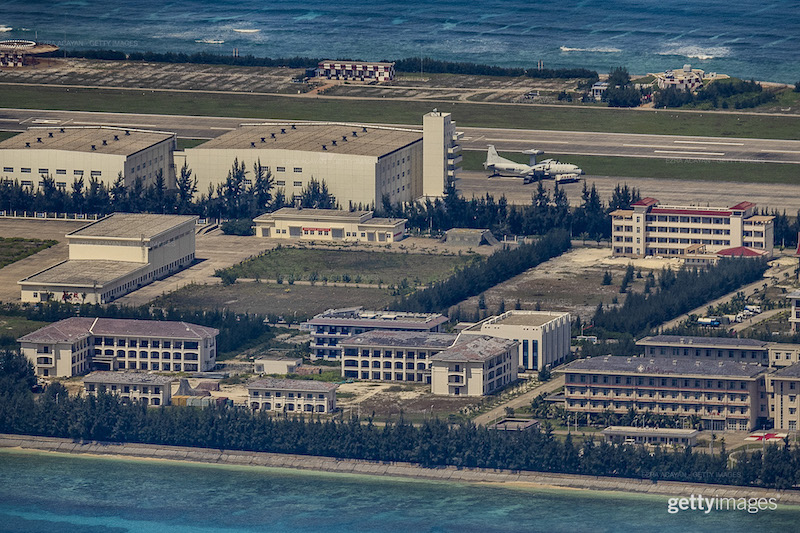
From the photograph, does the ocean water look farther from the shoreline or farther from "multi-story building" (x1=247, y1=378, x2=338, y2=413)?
"multi-story building" (x1=247, y1=378, x2=338, y2=413)

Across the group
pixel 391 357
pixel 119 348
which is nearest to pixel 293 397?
pixel 391 357

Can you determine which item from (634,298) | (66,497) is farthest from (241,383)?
(634,298)

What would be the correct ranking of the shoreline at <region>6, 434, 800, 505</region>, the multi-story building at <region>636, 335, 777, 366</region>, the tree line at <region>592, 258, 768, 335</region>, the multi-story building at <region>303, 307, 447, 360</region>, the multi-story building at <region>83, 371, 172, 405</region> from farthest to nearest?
the tree line at <region>592, 258, 768, 335</region> < the multi-story building at <region>303, 307, 447, 360</region> < the multi-story building at <region>636, 335, 777, 366</region> < the multi-story building at <region>83, 371, 172, 405</region> < the shoreline at <region>6, 434, 800, 505</region>

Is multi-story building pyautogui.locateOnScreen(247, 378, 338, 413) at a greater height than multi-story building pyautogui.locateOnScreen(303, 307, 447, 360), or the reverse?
multi-story building pyautogui.locateOnScreen(303, 307, 447, 360)

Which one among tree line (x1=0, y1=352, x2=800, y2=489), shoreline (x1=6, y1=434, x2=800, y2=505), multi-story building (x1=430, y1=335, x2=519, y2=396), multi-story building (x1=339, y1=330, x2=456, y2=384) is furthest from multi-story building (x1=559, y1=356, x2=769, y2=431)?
multi-story building (x1=339, y1=330, x2=456, y2=384)

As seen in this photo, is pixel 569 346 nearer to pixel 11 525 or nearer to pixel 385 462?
pixel 385 462

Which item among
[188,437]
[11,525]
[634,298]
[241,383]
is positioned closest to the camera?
[11,525]

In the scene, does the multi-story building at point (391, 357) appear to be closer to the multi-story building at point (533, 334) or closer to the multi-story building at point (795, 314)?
the multi-story building at point (533, 334)
